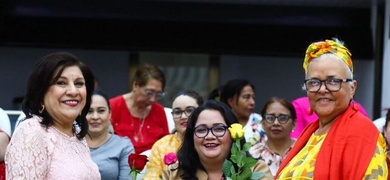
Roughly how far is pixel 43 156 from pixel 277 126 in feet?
8.97

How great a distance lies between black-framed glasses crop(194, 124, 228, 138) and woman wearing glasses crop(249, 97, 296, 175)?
133 cm

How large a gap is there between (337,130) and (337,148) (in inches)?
4.8

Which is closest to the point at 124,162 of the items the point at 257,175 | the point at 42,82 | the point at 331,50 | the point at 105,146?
the point at 105,146

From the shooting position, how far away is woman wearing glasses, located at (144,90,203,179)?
5328 millimetres

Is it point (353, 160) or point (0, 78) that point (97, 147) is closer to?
point (353, 160)

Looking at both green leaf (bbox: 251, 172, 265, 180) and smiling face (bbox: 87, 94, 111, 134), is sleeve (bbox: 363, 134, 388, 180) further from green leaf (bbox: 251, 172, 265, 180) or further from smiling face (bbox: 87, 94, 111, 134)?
smiling face (bbox: 87, 94, 111, 134)

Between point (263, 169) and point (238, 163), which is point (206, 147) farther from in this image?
point (238, 163)

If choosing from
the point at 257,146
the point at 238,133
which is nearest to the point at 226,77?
the point at 257,146

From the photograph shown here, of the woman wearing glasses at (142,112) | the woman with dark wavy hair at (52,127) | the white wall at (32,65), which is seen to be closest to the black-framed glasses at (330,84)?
the woman with dark wavy hair at (52,127)

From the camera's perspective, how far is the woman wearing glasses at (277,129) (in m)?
5.88

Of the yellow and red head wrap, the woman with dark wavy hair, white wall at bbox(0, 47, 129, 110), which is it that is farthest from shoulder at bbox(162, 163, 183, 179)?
white wall at bbox(0, 47, 129, 110)

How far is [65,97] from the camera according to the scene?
146 inches

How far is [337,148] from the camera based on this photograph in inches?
136

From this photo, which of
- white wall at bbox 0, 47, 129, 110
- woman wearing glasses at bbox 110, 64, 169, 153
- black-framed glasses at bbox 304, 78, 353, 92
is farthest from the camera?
white wall at bbox 0, 47, 129, 110
